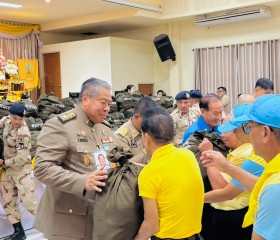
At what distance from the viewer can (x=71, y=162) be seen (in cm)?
193

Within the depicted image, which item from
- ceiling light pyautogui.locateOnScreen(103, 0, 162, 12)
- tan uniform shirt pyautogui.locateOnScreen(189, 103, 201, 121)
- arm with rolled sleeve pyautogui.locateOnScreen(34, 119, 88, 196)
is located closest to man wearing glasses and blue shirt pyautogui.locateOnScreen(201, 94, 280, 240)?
arm with rolled sleeve pyautogui.locateOnScreen(34, 119, 88, 196)

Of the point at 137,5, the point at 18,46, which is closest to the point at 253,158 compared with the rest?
the point at 137,5

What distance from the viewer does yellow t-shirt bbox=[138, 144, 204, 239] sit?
1.62 metres

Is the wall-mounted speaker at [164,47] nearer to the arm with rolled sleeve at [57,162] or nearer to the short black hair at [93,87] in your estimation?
the short black hair at [93,87]

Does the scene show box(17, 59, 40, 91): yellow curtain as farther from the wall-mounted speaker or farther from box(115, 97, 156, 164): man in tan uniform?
box(115, 97, 156, 164): man in tan uniform

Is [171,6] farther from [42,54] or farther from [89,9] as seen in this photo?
[42,54]

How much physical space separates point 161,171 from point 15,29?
10012mm

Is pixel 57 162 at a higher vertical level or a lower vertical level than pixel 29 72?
lower

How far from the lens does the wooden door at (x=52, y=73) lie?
11.4 meters

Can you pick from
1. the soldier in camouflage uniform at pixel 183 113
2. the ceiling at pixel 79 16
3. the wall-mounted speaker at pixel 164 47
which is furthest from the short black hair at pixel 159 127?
the wall-mounted speaker at pixel 164 47

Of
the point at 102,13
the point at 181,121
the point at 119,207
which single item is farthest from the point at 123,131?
the point at 102,13

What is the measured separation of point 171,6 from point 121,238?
28.1 ft

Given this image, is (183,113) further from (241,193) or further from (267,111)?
(267,111)

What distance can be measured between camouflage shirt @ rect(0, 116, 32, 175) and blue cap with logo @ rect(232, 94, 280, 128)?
9.72ft
